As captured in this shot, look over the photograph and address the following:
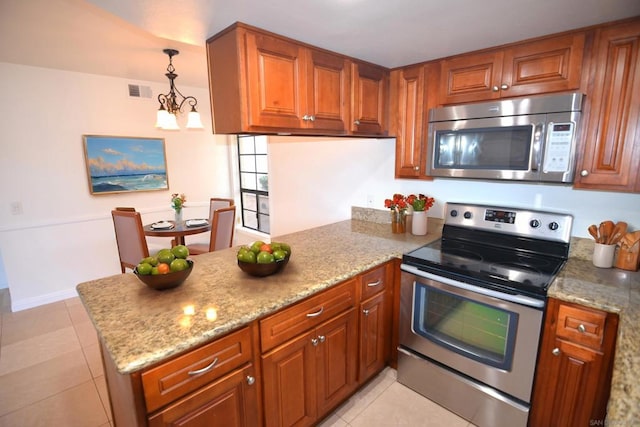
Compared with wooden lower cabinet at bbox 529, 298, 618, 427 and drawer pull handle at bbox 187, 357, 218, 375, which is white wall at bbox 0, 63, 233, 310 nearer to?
drawer pull handle at bbox 187, 357, 218, 375

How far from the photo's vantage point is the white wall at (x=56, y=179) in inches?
121

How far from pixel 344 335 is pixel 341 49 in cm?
172

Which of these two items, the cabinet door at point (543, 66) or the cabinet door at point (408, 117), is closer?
the cabinet door at point (543, 66)

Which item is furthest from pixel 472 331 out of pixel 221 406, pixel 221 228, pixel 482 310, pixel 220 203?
pixel 220 203

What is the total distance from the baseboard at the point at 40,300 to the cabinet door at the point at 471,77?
167 inches

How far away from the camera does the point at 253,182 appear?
4.58m

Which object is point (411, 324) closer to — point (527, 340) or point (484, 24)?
point (527, 340)

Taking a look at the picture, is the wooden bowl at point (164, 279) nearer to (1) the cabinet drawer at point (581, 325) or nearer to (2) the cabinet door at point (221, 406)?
(2) the cabinet door at point (221, 406)

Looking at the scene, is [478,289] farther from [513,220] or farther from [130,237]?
[130,237]

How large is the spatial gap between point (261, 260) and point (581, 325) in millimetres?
1522

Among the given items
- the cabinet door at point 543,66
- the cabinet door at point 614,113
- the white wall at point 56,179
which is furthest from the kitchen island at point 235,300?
the white wall at point 56,179

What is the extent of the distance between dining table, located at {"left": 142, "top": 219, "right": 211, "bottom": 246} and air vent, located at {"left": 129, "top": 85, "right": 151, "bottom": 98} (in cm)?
158

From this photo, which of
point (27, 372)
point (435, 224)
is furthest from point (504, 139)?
point (27, 372)

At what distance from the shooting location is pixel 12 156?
3057 mm
